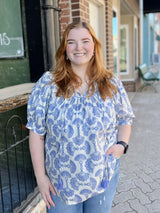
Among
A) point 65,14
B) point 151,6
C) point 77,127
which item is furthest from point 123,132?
point 151,6

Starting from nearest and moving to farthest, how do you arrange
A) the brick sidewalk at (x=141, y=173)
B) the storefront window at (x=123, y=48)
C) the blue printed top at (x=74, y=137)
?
the blue printed top at (x=74, y=137), the brick sidewalk at (x=141, y=173), the storefront window at (x=123, y=48)

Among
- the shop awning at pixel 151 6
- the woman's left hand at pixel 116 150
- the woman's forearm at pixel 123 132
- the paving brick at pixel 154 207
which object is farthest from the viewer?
the shop awning at pixel 151 6

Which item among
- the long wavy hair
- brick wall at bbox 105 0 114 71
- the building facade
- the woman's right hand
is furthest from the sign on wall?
brick wall at bbox 105 0 114 71

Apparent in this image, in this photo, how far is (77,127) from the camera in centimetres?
143

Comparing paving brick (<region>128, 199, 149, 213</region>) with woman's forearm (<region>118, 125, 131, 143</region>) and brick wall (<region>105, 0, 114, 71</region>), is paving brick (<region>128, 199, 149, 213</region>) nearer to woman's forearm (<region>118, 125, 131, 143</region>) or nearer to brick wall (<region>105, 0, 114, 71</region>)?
woman's forearm (<region>118, 125, 131, 143</region>)

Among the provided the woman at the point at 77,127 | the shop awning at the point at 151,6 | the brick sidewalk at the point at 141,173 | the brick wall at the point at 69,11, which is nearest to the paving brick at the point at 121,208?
the brick sidewalk at the point at 141,173

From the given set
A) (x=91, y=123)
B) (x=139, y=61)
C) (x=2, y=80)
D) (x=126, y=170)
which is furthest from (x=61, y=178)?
(x=139, y=61)

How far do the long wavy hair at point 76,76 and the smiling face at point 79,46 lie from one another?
26 millimetres

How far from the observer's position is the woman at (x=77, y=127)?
1446mm

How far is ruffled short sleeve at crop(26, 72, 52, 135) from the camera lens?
1.48m

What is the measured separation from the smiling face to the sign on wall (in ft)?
4.06

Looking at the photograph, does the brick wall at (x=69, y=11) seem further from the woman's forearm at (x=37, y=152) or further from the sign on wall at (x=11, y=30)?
the woman's forearm at (x=37, y=152)

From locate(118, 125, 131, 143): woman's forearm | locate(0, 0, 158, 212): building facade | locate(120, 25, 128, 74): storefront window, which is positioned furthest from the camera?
locate(120, 25, 128, 74): storefront window

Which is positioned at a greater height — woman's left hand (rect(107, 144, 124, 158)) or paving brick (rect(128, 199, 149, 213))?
woman's left hand (rect(107, 144, 124, 158))
